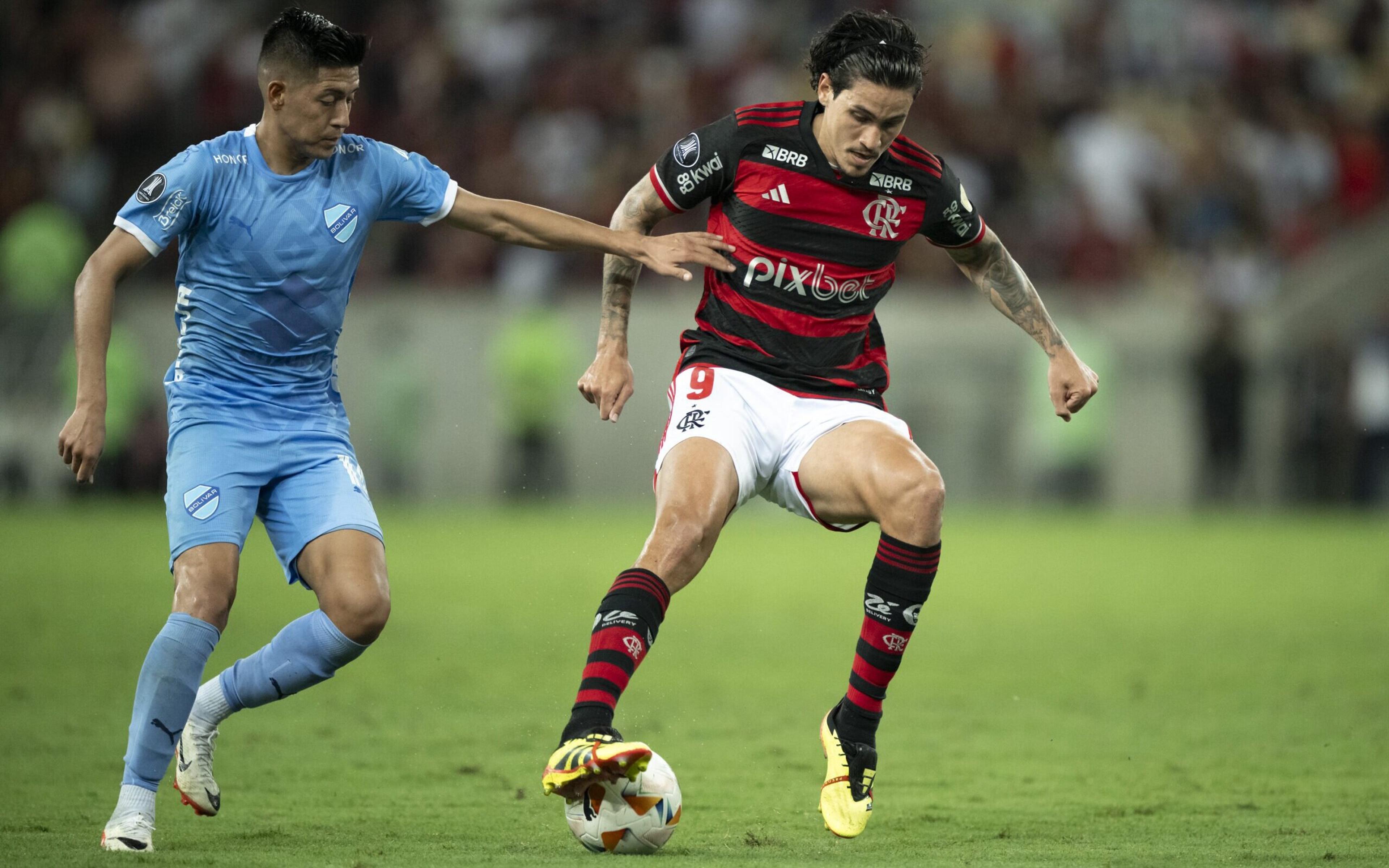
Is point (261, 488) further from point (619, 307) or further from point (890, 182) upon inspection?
point (890, 182)

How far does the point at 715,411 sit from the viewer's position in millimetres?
5438

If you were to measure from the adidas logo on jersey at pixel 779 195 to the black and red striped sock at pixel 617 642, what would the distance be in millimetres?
1350

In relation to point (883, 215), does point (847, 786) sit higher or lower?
lower

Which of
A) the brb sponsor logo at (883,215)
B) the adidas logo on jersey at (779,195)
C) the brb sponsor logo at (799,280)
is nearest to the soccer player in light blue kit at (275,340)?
the brb sponsor logo at (799,280)

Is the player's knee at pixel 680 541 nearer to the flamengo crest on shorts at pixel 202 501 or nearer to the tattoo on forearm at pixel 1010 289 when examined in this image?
the flamengo crest on shorts at pixel 202 501

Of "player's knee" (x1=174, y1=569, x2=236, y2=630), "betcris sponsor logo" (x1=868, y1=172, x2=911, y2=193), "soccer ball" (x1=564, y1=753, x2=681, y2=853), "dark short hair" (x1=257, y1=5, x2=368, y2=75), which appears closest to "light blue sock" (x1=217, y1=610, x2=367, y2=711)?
"player's knee" (x1=174, y1=569, x2=236, y2=630)

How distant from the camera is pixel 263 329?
17.0 ft

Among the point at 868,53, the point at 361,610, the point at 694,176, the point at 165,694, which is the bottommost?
the point at 165,694

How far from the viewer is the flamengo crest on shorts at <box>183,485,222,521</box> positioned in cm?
496

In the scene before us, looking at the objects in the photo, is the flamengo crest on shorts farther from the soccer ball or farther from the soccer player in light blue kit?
the soccer ball

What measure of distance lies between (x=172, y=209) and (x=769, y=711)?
370 centimetres

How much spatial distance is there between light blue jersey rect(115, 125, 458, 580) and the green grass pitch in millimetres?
953

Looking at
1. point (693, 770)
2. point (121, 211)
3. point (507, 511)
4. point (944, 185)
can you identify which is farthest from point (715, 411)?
point (507, 511)

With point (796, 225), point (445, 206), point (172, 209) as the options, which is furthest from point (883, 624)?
point (172, 209)
